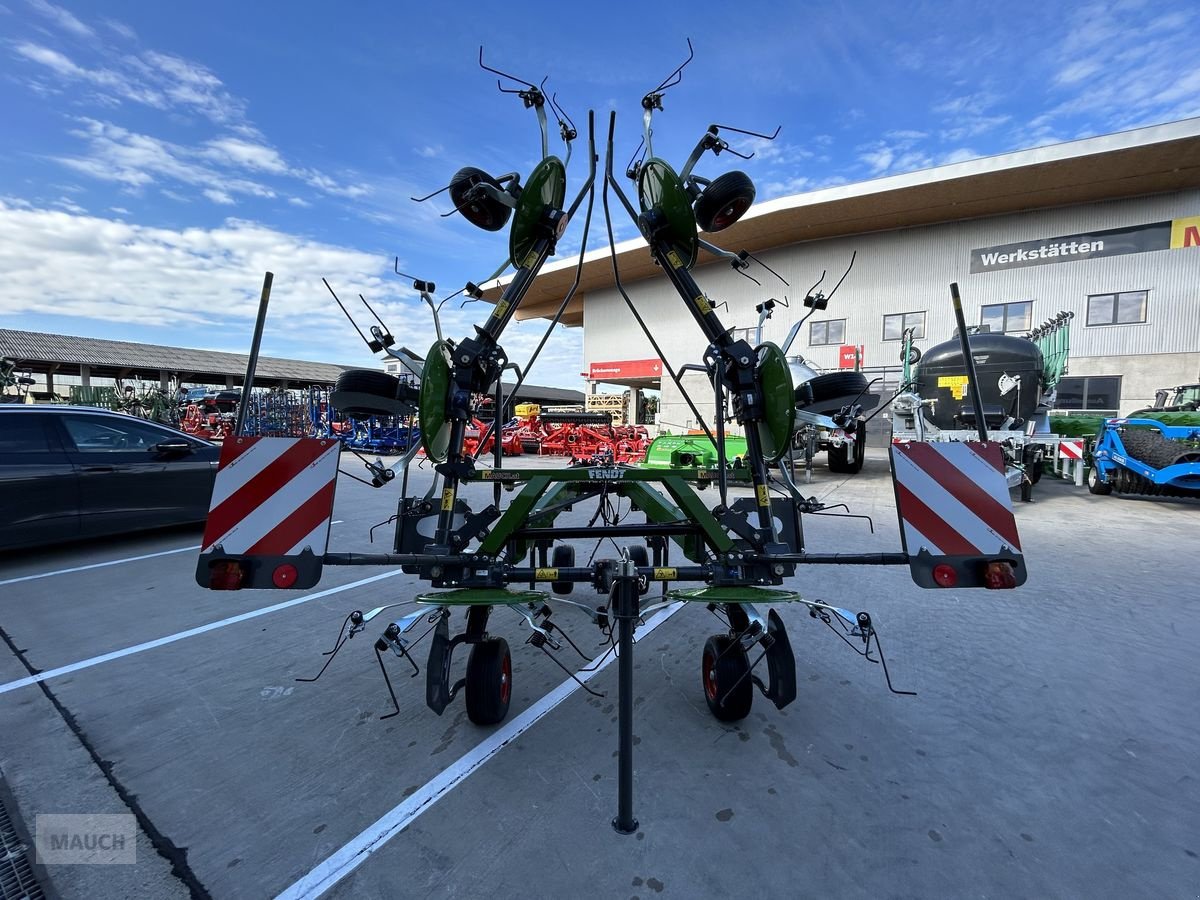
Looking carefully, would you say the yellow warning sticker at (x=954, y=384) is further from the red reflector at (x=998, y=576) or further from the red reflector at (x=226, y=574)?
the red reflector at (x=226, y=574)

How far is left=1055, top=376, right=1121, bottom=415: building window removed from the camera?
19422mm

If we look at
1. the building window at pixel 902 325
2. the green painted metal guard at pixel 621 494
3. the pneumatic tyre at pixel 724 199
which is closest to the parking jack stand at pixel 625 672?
the green painted metal guard at pixel 621 494

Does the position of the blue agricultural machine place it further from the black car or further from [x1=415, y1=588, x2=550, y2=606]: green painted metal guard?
the black car

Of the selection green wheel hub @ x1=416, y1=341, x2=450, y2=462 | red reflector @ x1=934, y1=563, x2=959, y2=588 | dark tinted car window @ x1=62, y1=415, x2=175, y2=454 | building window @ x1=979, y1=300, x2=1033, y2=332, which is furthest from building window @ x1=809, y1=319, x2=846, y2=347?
green wheel hub @ x1=416, y1=341, x2=450, y2=462

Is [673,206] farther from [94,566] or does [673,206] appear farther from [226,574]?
[94,566]

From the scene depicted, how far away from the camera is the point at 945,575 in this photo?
204cm

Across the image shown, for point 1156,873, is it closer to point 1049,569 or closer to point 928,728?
point 928,728

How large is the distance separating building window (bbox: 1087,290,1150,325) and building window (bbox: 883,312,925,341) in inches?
210

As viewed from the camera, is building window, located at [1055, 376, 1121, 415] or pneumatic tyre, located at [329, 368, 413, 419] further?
building window, located at [1055, 376, 1121, 415]

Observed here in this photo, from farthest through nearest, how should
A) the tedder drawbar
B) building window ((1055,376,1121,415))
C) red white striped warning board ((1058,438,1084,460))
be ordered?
building window ((1055,376,1121,415)) → red white striped warning board ((1058,438,1084,460)) → the tedder drawbar

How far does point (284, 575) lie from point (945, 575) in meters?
2.54

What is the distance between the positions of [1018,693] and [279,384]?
40.8m

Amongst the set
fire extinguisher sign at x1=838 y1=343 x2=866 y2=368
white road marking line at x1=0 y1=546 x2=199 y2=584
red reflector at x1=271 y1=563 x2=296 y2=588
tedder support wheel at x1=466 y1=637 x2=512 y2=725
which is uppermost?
fire extinguisher sign at x1=838 y1=343 x2=866 y2=368

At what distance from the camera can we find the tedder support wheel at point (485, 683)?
234cm
